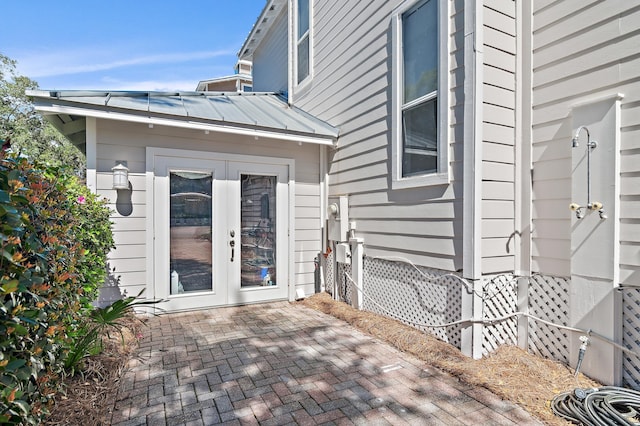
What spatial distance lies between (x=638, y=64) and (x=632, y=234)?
1.30m

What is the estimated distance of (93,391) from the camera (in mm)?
2607

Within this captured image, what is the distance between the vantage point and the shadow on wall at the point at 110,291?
4.50 meters

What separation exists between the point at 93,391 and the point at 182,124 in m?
3.20

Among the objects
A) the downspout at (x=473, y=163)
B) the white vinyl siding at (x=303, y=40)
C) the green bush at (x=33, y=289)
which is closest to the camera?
the green bush at (x=33, y=289)

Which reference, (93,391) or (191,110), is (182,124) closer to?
(191,110)

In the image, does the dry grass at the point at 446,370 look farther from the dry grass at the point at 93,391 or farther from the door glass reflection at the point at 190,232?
the door glass reflection at the point at 190,232

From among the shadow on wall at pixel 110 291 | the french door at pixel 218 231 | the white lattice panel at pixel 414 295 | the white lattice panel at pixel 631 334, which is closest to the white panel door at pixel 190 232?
the french door at pixel 218 231

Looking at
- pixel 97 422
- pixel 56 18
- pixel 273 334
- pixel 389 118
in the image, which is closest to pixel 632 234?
pixel 389 118

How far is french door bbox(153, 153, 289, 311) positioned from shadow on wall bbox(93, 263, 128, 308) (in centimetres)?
47

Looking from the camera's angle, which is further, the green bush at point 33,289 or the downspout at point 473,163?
the downspout at point 473,163

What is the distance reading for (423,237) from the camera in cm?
384

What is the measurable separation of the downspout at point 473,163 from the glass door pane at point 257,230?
3176mm

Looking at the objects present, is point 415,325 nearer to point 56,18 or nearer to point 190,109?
point 190,109

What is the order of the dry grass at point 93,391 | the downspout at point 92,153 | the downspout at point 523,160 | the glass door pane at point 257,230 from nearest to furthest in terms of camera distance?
the dry grass at point 93,391, the downspout at point 523,160, the downspout at point 92,153, the glass door pane at point 257,230
